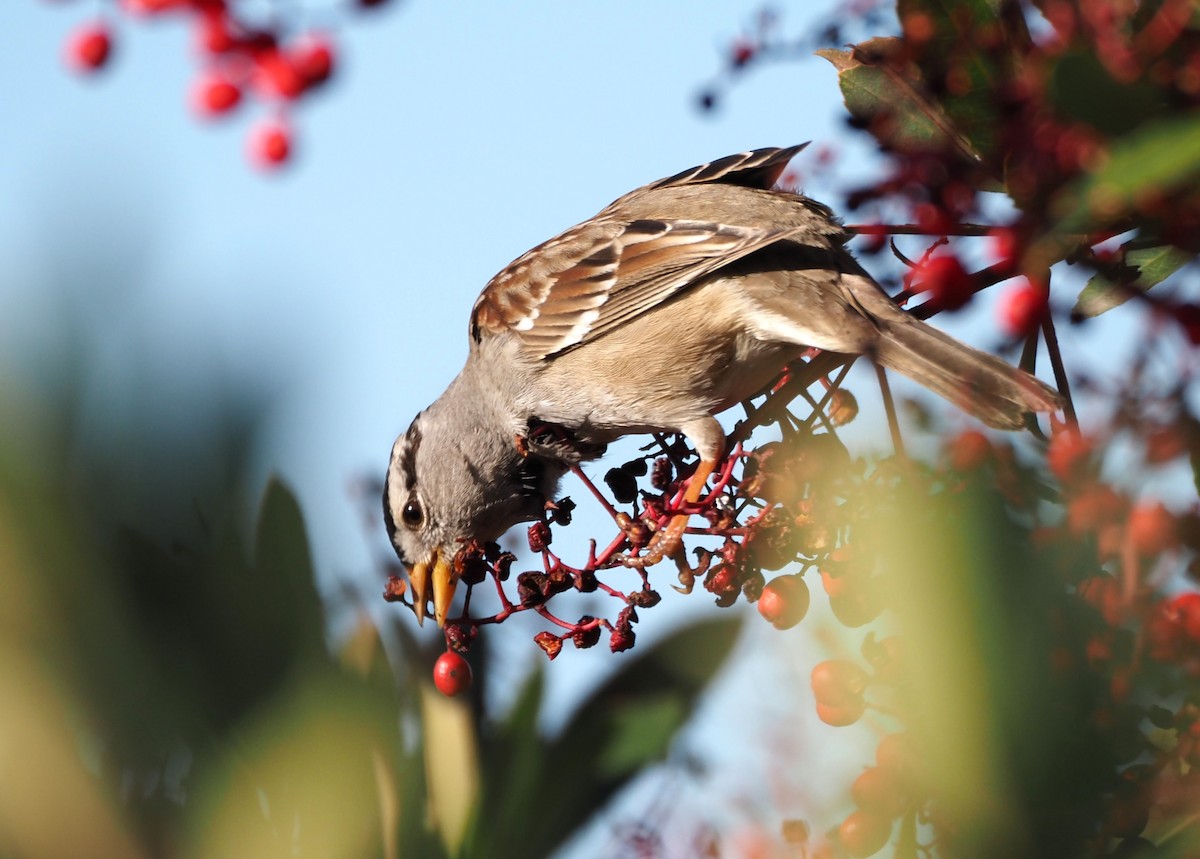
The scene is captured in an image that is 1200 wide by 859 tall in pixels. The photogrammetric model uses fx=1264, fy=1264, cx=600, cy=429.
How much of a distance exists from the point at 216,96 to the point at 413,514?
2216mm

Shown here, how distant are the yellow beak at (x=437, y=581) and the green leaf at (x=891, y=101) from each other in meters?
2.40

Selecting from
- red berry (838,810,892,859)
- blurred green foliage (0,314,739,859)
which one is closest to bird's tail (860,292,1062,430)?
red berry (838,810,892,859)

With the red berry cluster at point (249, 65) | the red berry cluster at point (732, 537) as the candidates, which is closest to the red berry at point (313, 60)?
the red berry cluster at point (249, 65)

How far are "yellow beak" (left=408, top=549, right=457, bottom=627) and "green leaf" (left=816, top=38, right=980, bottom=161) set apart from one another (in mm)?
2396

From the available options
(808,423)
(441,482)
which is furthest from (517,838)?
(441,482)

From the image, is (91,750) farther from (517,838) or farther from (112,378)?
(517,838)

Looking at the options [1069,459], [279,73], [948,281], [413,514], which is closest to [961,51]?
[948,281]

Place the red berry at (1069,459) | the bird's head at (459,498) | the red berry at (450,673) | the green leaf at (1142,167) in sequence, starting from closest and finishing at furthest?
the green leaf at (1142,167)
the red berry at (1069,459)
the red berry at (450,673)
the bird's head at (459,498)

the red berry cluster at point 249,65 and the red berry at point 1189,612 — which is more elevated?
the red berry cluster at point 249,65

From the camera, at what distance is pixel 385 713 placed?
3.04 m

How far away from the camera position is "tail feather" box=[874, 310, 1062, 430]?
251cm

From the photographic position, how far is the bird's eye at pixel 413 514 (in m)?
4.70

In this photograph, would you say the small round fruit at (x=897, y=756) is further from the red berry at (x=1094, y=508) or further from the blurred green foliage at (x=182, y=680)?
the blurred green foliage at (x=182, y=680)

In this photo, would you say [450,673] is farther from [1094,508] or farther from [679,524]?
[1094,508]
